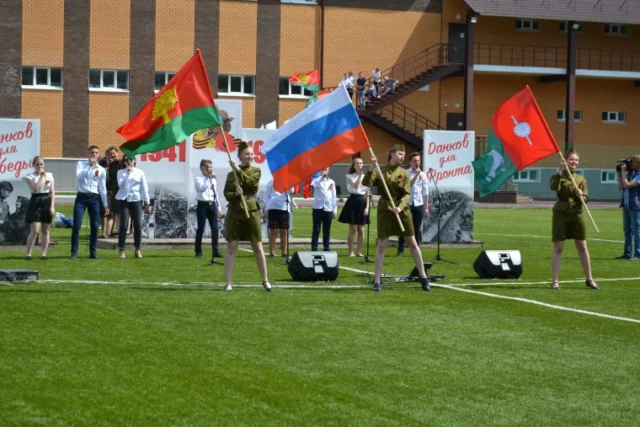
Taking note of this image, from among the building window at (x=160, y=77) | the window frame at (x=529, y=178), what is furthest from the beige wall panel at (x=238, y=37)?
the window frame at (x=529, y=178)

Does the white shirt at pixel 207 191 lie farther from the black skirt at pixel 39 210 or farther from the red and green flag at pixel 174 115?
the red and green flag at pixel 174 115

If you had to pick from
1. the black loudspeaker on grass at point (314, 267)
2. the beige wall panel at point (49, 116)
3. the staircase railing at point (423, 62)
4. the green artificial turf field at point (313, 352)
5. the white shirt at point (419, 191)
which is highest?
the staircase railing at point (423, 62)

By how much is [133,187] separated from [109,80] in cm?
3330

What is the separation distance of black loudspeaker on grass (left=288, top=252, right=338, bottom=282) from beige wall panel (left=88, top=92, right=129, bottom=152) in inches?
1469

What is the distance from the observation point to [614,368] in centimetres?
1098

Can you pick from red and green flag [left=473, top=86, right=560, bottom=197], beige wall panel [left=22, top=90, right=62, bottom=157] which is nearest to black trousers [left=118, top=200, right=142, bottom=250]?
red and green flag [left=473, top=86, right=560, bottom=197]

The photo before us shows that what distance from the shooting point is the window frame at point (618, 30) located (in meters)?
64.7

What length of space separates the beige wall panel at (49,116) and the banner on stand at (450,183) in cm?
3078

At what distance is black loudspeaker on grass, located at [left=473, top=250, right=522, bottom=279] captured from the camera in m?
19.0

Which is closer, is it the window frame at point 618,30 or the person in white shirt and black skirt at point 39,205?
the person in white shirt and black skirt at point 39,205

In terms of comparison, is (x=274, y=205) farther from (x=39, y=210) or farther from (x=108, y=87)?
Answer: (x=108, y=87)

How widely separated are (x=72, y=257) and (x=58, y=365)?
11476mm

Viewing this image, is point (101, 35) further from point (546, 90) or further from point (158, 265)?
point (158, 265)

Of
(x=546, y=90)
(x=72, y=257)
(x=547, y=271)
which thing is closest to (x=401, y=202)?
(x=547, y=271)
